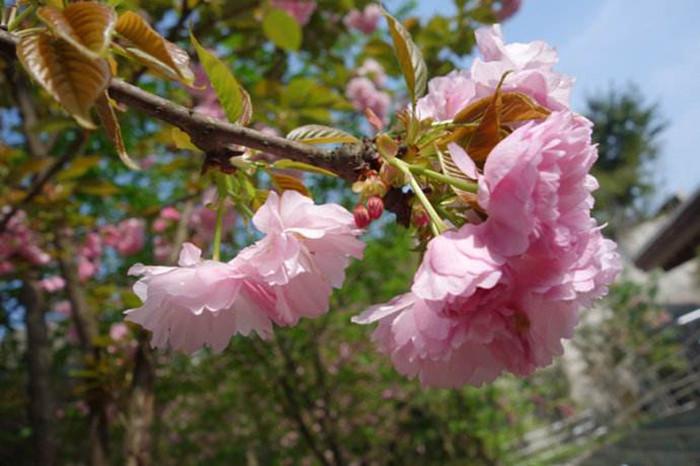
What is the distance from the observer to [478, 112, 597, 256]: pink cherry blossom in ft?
1.36

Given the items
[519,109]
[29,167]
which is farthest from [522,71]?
[29,167]

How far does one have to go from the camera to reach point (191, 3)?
140cm

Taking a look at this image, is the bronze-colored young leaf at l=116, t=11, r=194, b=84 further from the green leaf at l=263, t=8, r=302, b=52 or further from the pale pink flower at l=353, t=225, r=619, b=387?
the green leaf at l=263, t=8, r=302, b=52

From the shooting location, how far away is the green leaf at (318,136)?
1.84 feet

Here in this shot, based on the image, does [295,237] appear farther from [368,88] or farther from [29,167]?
[368,88]

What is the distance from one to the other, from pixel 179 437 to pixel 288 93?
558cm

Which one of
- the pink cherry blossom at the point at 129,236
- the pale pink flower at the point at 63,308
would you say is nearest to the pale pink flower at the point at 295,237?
the pink cherry blossom at the point at 129,236

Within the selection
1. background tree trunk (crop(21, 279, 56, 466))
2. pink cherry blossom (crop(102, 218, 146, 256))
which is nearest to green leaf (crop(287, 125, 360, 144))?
background tree trunk (crop(21, 279, 56, 466))

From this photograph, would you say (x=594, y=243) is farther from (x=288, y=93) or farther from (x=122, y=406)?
(x=122, y=406)

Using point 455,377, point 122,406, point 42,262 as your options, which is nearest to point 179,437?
point 42,262

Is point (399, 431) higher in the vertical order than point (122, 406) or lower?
lower

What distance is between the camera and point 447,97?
0.56 metres

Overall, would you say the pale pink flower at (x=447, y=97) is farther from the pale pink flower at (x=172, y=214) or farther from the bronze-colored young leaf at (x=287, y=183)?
the pale pink flower at (x=172, y=214)

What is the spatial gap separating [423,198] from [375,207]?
0.13 ft
